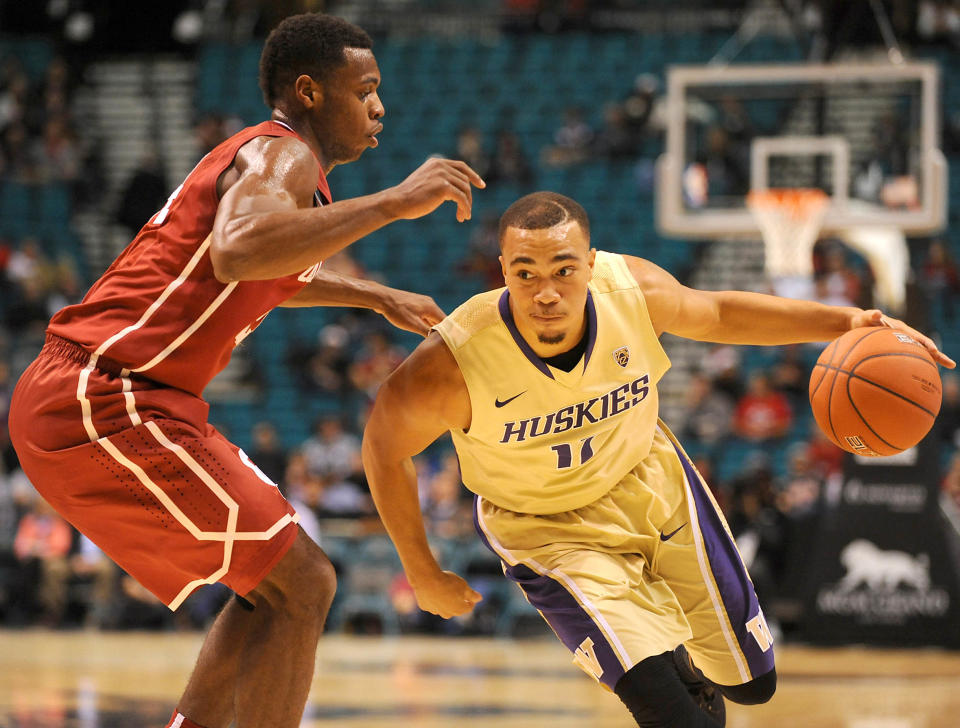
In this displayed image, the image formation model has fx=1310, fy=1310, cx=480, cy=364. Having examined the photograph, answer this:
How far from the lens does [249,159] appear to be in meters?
3.24

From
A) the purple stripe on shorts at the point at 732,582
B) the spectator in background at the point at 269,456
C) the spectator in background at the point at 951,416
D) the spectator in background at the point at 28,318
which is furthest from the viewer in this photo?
the spectator in background at the point at 28,318

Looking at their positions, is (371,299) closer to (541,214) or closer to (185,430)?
(541,214)

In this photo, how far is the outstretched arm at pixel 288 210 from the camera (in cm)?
306

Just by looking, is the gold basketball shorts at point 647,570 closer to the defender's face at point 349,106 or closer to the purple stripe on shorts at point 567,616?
the purple stripe on shorts at point 567,616

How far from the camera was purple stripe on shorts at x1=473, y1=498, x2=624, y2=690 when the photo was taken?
368 centimetres

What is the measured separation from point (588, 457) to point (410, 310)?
74cm

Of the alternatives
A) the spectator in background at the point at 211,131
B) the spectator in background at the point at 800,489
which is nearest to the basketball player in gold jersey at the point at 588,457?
the spectator in background at the point at 800,489

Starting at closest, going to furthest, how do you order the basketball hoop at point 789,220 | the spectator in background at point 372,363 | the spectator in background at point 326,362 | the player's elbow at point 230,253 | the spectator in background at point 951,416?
the player's elbow at point 230,253
the basketball hoop at point 789,220
the spectator in background at point 951,416
the spectator in background at point 372,363
the spectator in background at point 326,362

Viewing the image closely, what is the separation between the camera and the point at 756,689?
420 cm

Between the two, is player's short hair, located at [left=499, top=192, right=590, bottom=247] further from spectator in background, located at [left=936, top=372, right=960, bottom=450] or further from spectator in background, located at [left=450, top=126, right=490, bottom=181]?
spectator in background, located at [left=450, top=126, right=490, bottom=181]

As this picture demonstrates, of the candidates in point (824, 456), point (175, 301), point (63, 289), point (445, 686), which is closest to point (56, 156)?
point (63, 289)

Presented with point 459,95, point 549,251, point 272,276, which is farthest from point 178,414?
point 459,95

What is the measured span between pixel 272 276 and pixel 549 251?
879 millimetres

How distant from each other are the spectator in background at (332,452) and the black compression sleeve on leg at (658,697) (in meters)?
8.33
